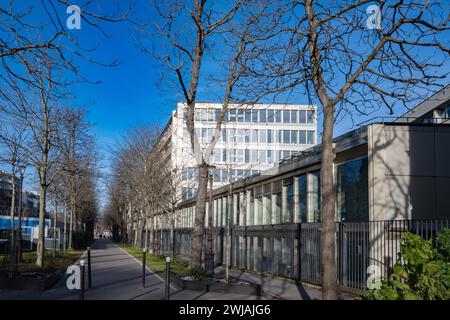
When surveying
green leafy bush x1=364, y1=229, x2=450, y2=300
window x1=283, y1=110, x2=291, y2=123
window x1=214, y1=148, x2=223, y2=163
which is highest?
window x1=283, y1=110, x2=291, y2=123

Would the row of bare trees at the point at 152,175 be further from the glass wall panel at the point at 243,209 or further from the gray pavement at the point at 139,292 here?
the gray pavement at the point at 139,292

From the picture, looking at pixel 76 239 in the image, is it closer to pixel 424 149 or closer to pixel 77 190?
pixel 77 190

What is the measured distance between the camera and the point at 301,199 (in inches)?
929

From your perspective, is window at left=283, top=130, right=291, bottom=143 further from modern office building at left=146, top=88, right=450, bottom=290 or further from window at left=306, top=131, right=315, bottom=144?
modern office building at left=146, top=88, right=450, bottom=290

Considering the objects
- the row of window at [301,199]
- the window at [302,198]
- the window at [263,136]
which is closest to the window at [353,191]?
the row of window at [301,199]

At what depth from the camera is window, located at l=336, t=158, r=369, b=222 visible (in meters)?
17.8

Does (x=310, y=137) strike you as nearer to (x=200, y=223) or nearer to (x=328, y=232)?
(x=200, y=223)

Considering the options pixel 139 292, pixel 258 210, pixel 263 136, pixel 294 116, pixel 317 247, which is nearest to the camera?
pixel 139 292

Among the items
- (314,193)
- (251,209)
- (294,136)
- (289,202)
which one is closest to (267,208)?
(251,209)

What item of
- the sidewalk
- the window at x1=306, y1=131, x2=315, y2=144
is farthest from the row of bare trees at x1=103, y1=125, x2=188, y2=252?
the window at x1=306, y1=131, x2=315, y2=144

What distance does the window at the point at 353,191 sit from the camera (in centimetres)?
1778

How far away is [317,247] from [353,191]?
2.31 meters
